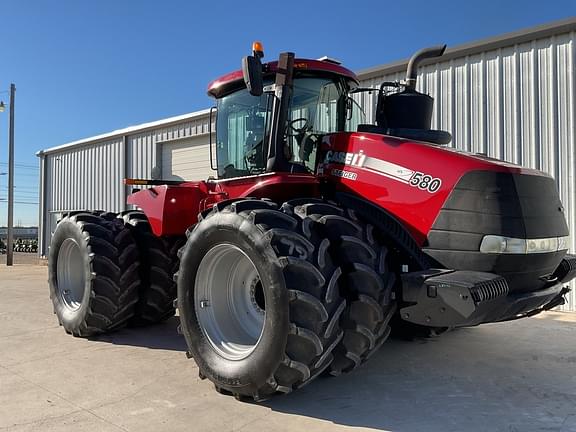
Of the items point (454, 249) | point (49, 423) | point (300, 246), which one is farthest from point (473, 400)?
point (49, 423)

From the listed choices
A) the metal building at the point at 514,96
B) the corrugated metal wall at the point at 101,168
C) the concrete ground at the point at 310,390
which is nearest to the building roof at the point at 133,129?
the corrugated metal wall at the point at 101,168

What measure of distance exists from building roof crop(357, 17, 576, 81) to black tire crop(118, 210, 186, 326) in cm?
562

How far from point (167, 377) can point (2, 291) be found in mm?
7757

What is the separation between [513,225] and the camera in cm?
345

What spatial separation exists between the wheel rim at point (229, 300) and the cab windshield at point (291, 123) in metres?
0.98

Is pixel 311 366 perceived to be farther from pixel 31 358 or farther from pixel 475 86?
pixel 475 86

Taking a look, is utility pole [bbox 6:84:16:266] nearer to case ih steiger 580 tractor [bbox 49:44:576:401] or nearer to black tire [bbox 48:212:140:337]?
black tire [bbox 48:212:140:337]

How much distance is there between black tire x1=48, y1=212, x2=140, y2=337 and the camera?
5.48 meters

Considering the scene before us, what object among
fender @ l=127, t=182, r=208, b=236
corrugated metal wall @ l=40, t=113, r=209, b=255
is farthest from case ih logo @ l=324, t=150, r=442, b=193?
corrugated metal wall @ l=40, t=113, r=209, b=255

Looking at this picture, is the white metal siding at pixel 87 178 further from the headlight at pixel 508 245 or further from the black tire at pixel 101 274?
the headlight at pixel 508 245

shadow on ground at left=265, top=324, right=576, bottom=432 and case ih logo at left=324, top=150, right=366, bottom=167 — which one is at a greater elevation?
case ih logo at left=324, top=150, right=366, bottom=167

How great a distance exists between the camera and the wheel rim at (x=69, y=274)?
6.28 m

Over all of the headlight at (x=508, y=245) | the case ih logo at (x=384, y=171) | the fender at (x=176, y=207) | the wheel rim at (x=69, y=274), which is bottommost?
the wheel rim at (x=69, y=274)

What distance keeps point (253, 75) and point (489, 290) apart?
2.38 metres
